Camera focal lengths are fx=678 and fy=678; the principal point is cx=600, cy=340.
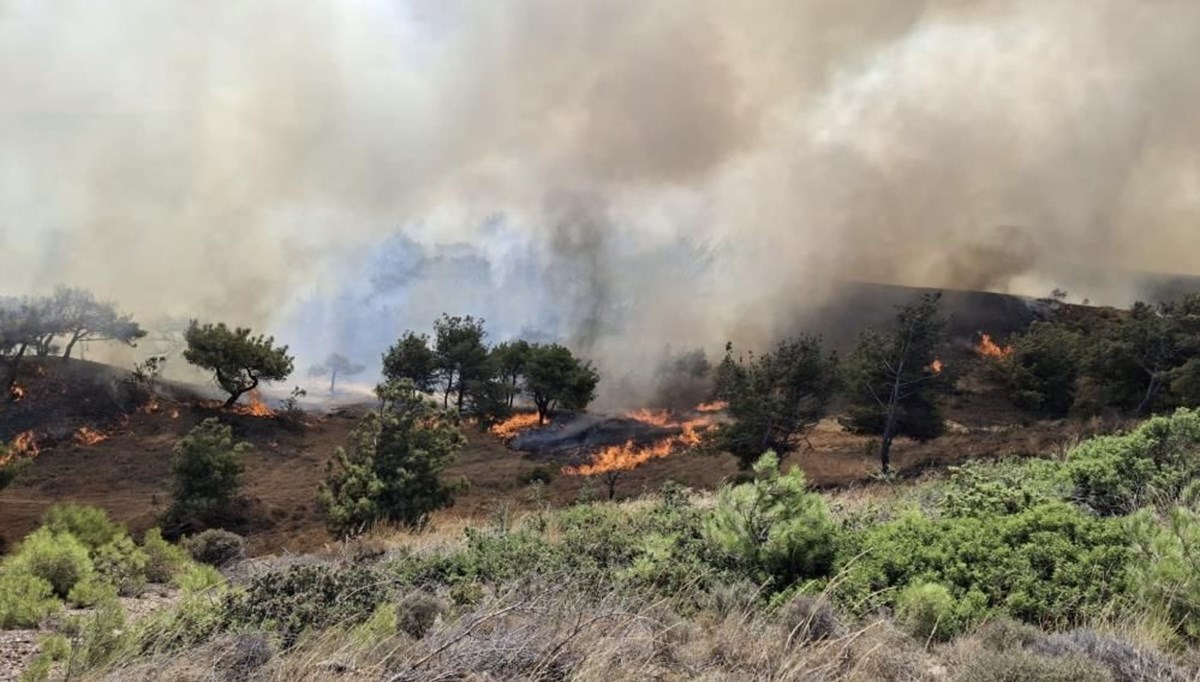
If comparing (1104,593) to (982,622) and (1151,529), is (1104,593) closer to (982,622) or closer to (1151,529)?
(1151,529)

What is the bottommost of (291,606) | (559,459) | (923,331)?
(559,459)

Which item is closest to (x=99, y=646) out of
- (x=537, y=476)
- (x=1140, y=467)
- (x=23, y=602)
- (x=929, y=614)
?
(x=23, y=602)

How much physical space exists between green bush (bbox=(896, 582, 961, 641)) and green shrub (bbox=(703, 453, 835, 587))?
1.12m

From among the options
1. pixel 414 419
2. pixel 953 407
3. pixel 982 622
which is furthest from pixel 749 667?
pixel 953 407

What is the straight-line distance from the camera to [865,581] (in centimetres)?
580

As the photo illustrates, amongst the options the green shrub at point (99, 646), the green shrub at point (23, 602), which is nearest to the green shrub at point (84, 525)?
the green shrub at point (23, 602)

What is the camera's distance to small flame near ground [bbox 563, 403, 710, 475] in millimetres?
46062

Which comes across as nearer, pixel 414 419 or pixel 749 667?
pixel 749 667

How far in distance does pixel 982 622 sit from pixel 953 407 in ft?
198

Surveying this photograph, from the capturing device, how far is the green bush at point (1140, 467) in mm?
8242

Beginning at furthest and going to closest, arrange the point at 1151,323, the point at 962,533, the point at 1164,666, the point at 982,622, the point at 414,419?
the point at 1151,323, the point at 414,419, the point at 962,533, the point at 982,622, the point at 1164,666

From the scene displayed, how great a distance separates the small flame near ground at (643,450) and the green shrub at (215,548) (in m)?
28.4

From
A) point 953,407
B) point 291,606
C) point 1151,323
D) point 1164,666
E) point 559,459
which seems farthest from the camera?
point 953,407

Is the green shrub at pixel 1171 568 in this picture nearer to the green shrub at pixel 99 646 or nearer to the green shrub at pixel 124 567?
the green shrub at pixel 99 646
